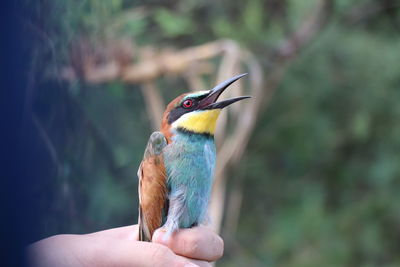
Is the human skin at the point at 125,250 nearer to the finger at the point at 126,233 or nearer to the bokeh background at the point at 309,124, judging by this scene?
the finger at the point at 126,233

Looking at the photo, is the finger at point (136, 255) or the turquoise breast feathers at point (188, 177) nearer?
the finger at point (136, 255)

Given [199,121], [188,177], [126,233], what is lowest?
[126,233]

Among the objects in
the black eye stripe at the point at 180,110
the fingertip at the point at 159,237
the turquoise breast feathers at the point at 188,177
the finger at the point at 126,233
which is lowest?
the finger at the point at 126,233

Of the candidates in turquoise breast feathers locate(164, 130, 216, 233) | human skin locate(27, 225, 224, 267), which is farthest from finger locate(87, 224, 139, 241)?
turquoise breast feathers locate(164, 130, 216, 233)

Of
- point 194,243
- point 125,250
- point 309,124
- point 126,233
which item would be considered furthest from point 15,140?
point 309,124

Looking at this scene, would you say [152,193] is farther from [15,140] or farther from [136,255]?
[15,140]

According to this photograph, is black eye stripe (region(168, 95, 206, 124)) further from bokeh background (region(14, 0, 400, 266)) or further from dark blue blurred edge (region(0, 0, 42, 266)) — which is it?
bokeh background (region(14, 0, 400, 266))

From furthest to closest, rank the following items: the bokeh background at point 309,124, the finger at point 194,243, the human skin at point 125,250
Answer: the bokeh background at point 309,124, the finger at point 194,243, the human skin at point 125,250

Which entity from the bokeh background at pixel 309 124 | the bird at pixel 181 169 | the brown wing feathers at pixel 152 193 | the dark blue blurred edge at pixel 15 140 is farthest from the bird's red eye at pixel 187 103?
the bokeh background at pixel 309 124

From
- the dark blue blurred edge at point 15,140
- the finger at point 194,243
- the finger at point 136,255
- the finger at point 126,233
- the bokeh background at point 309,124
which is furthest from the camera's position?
the bokeh background at point 309,124
